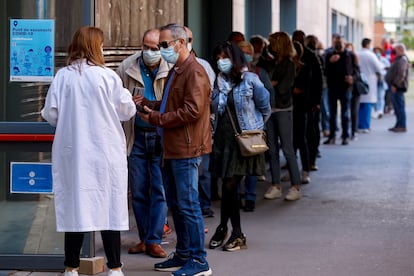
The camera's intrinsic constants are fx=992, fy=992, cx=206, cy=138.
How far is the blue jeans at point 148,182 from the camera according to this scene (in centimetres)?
797

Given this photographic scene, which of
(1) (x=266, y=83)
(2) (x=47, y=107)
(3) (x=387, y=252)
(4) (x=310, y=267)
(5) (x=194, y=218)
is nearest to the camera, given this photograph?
(2) (x=47, y=107)

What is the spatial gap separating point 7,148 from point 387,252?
3244 millimetres

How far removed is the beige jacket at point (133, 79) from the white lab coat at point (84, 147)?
4.05 feet

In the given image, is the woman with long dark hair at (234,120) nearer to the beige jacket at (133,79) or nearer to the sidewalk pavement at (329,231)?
the sidewalk pavement at (329,231)

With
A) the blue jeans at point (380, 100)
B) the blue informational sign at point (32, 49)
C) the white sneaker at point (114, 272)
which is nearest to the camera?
the white sneaker at point (114, 272)

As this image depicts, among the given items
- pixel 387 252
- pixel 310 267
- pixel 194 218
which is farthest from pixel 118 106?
pixel 387 252

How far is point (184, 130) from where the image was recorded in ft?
23.1

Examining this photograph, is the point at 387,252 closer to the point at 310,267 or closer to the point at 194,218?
the point at 310,267

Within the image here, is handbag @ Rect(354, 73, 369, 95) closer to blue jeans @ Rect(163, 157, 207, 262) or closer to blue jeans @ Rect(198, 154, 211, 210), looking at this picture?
blue jeans @ Rect(198, 154, 211, 210)

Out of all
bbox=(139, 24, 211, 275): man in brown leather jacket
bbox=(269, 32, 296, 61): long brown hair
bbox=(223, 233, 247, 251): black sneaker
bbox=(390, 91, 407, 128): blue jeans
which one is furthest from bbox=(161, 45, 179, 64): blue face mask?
bbox=(390, 91, 407, 128): blue jeans

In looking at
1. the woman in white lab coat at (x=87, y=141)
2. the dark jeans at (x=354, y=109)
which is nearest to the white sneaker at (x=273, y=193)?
the woman in white lab coat at (x=87, y=141)

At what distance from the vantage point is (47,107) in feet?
21.7

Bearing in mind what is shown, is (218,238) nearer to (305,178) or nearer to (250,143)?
(250,143)

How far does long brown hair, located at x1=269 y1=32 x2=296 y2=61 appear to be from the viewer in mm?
10961
